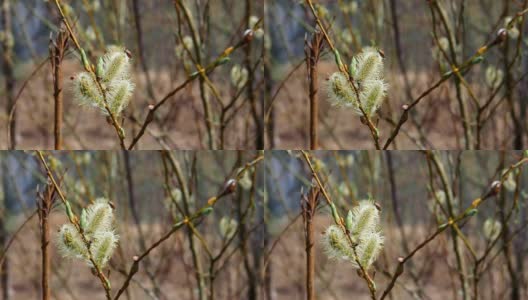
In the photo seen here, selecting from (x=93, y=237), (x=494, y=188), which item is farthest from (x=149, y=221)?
(x=494, y=188)

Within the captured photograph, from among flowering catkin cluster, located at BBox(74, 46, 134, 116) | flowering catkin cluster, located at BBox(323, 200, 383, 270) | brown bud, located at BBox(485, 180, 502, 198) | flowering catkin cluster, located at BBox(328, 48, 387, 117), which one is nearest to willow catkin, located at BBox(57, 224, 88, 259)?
flowering catkin cluster, located at BBox(74, 46, 134, 116)

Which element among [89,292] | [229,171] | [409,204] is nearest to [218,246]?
[229,171]

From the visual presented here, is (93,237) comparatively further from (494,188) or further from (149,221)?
(494,188)

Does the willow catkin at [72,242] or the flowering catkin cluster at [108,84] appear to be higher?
the flowering catkin cluster at [108,84]

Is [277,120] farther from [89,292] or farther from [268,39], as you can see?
[89,292]

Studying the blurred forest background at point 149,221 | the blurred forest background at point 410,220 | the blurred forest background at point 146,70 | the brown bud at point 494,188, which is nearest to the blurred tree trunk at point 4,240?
the blurred forest background at point 149,221

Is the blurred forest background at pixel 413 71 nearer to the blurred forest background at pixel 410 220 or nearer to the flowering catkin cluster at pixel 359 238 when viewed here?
the blurred forest background at pixel 410 220
